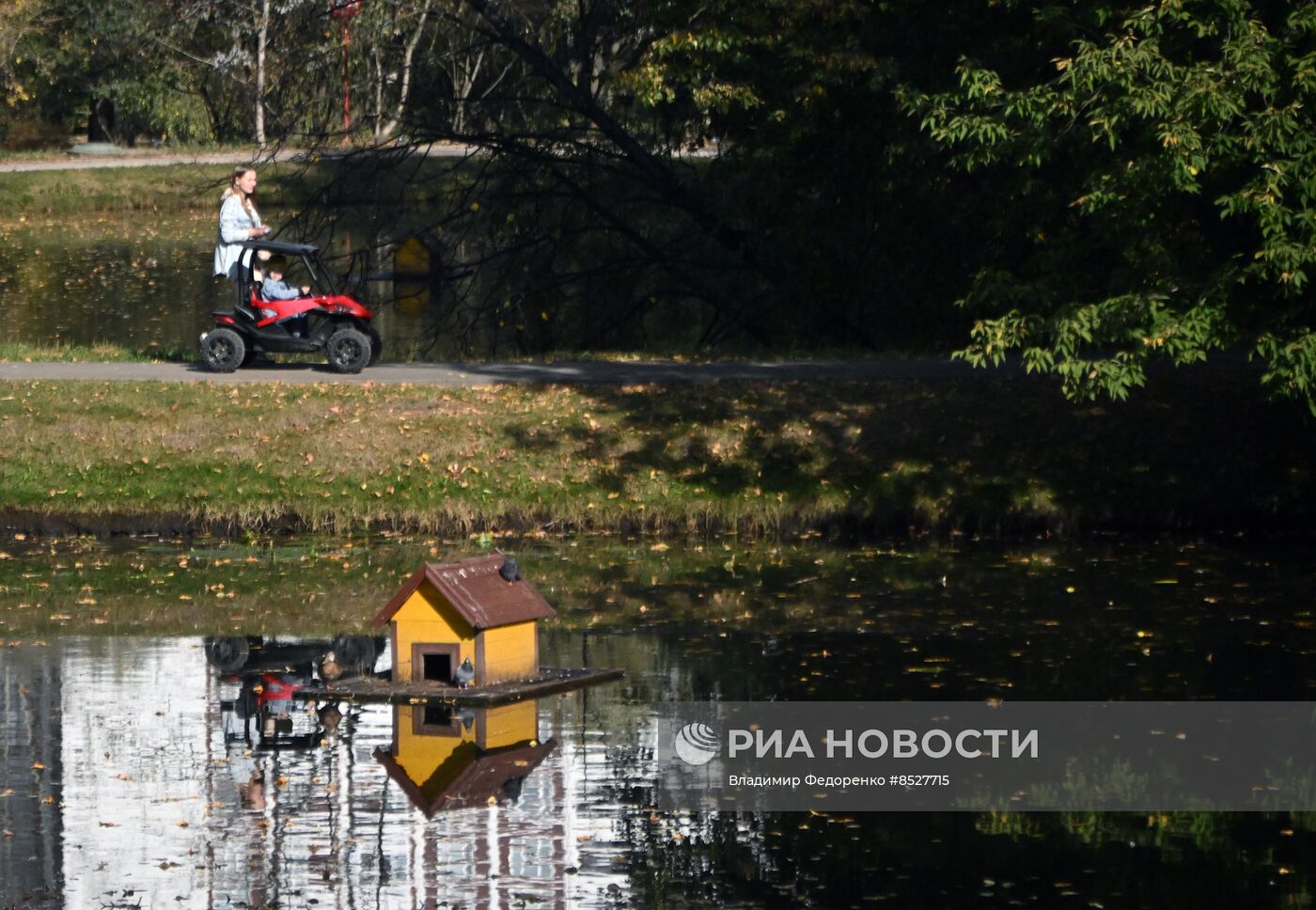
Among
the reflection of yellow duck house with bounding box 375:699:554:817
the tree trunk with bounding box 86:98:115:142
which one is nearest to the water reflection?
the reflection of yellow duck house with bounding box 375:699:554:817

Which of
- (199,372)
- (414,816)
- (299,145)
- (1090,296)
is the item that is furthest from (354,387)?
(414,816)

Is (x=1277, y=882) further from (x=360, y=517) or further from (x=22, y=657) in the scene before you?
(x=360, y=517)

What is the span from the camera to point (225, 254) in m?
20.6

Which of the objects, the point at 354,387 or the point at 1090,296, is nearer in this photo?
the point at 1090,296

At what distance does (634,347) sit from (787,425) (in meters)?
6.90

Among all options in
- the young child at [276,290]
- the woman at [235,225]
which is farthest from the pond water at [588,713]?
the woman at [235,225]

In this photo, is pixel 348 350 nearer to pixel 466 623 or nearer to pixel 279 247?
pixel 279 247

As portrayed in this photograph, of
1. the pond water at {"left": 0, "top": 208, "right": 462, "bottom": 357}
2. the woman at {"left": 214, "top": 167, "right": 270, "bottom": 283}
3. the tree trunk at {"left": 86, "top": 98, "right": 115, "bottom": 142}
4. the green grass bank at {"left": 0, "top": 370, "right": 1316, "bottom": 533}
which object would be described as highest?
the tree trunk at {"left": 86, "top": 98, "right": 115, "bottom": 142}

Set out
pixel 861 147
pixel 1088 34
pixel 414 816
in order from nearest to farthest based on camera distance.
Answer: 1. pixel 414 816
2. pixel 1088 34
3. pixel 861 147

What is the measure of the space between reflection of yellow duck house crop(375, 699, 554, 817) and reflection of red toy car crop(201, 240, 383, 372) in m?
9.49

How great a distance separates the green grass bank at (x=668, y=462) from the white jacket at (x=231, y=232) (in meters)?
1.82

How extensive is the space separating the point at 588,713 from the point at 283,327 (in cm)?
1008

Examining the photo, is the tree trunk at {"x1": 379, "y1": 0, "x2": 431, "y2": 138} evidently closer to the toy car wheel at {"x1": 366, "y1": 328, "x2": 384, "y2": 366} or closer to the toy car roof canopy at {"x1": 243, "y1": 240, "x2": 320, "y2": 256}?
the toy car wheel at {"x1": 366, "y1": 328, "x2": 384, "y2": 366}

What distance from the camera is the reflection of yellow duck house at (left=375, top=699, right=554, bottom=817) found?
1009 centimetres
